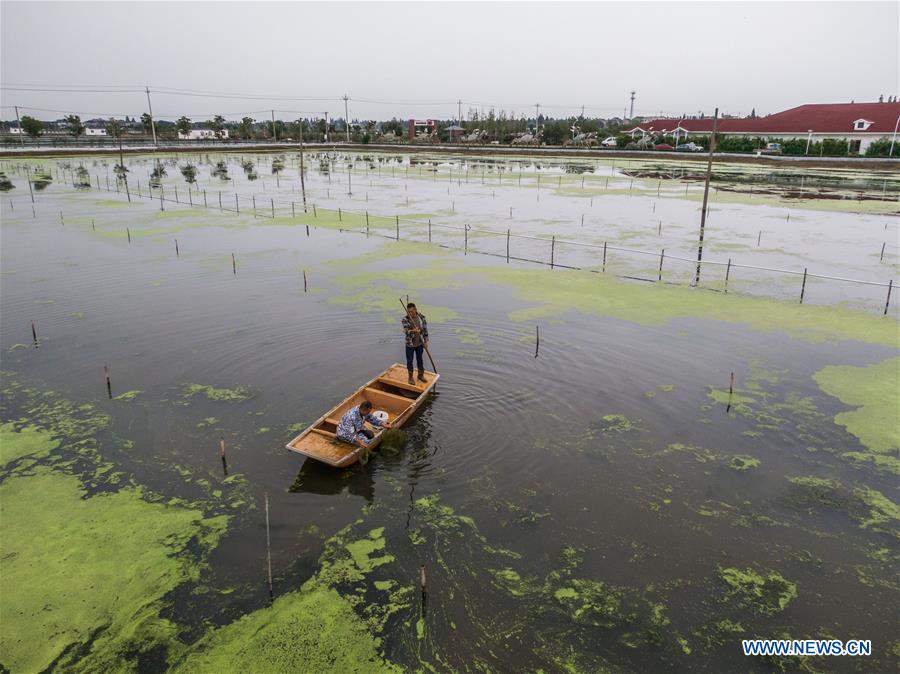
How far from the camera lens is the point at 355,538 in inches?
414

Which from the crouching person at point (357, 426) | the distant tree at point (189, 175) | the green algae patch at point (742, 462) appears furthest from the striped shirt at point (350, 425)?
the distant tree at point (189, 175)

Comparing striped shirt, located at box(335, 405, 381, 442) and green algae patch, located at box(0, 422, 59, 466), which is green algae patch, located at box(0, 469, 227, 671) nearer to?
green algae patch, located at box(0, 422, 59, 466)

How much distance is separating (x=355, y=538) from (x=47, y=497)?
657cm

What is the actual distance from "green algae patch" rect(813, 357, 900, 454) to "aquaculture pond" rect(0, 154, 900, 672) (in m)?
0.09

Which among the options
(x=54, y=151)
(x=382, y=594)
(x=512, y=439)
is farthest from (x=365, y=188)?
(x=54, y=151)

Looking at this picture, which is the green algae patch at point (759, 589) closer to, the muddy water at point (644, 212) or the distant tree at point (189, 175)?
the muddy water at point (644, 212)

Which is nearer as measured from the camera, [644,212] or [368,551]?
[368,551]

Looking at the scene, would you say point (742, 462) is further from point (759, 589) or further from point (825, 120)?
point (825, 120)

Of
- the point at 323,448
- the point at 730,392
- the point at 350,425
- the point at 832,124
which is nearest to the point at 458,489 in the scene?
the point at 350,425

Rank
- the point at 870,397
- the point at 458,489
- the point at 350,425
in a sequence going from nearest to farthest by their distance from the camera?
the point at 458,489, the point at 350,425, the point at 870,397

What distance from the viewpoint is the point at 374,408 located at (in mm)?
14422

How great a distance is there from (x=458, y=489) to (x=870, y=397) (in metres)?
12.3

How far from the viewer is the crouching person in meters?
12.4

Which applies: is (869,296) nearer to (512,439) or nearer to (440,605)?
(512,439)
